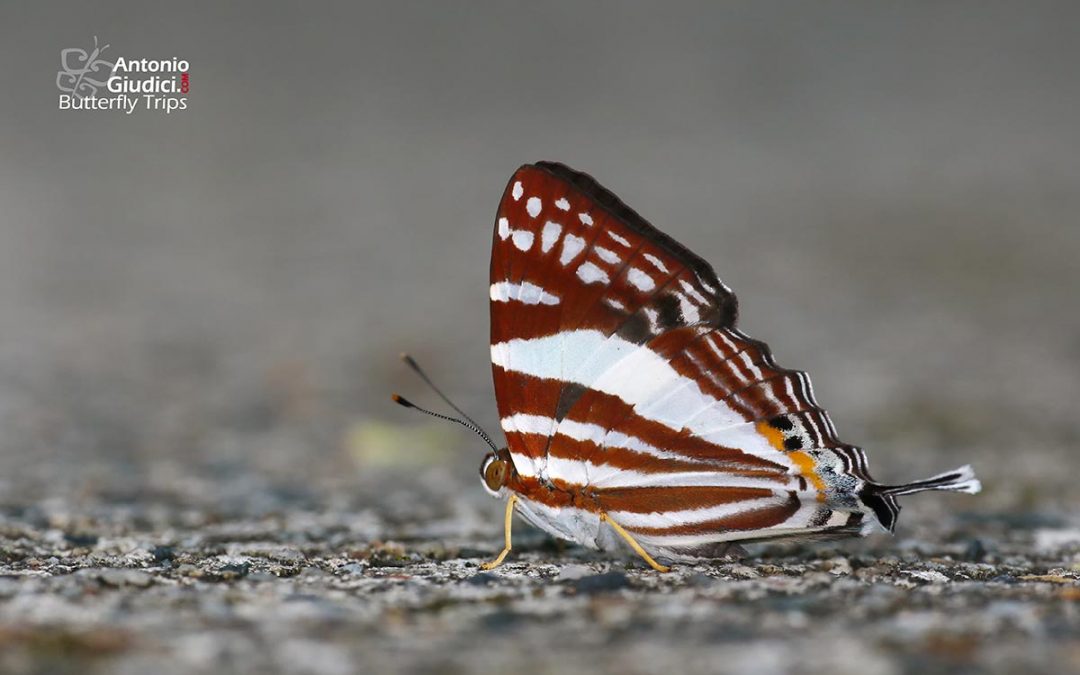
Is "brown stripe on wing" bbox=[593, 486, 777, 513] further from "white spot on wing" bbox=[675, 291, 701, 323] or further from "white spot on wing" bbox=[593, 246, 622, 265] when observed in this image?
"white spot on wing" bbox=[593, 246, 622, 265]

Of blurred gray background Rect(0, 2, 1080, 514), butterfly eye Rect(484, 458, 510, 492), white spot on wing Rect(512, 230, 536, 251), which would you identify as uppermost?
blurred gray background Rect(0, 2, 1080, 514)

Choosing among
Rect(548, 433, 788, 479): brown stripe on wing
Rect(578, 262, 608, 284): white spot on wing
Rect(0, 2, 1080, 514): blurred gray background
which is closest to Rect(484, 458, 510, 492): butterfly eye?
Rect(548, 433, 788, 479): brown stripe on wing

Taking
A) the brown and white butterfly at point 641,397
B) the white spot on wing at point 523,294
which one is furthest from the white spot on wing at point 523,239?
the white spot on wing at point 523,294

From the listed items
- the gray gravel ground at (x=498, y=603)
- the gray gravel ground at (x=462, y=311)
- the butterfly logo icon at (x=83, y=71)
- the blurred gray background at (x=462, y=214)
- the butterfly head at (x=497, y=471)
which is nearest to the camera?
the gray gravel ground at (x=498, y=603)

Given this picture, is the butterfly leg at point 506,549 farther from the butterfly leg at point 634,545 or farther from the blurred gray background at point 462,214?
the blurred gray background at point 462,214

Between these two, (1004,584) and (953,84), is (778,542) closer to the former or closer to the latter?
(1004,584)
